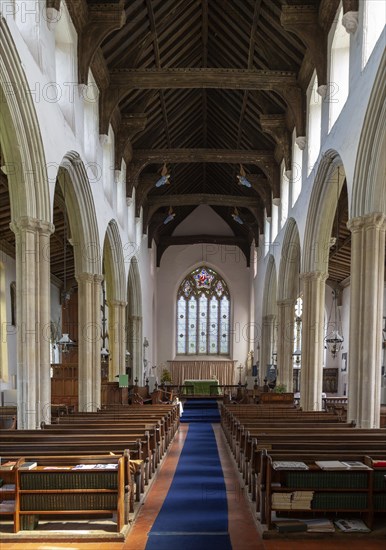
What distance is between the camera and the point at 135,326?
68.3 ft

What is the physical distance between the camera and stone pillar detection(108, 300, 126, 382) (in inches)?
656

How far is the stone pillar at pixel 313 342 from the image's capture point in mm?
12633

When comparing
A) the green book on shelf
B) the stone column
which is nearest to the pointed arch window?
the stone column

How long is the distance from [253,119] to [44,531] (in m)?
14.0

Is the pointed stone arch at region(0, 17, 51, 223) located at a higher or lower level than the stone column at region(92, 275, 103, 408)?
higher

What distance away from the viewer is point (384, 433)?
24.3 feet

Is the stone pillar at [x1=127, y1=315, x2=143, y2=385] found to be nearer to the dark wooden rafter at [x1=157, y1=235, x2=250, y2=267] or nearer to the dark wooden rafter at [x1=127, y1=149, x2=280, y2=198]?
the dark wooden rafter at [x1=127, y1=149, x2=280, y2=198]

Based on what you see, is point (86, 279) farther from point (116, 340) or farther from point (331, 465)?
point (331, 465)

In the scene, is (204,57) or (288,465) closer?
(288,465)

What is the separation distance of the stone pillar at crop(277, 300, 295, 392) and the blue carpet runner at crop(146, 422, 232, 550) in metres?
7.52

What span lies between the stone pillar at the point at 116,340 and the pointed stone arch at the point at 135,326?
11.4ft

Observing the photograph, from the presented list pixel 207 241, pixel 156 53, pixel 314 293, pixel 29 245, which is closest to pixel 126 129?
pixel 156 53

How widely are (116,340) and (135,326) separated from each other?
4.10m

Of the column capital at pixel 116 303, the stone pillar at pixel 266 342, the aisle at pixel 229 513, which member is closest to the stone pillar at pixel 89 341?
the aisle at pixel 229 513
